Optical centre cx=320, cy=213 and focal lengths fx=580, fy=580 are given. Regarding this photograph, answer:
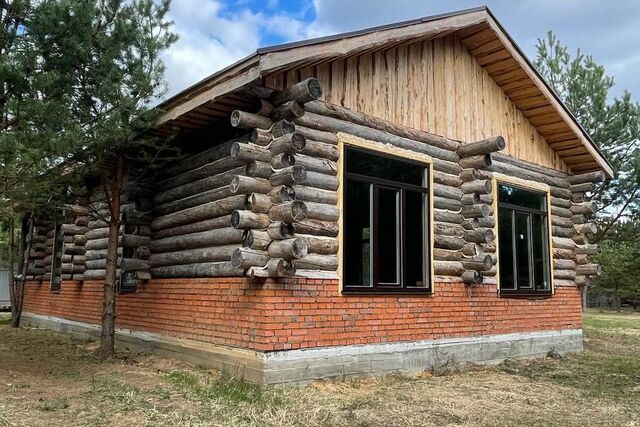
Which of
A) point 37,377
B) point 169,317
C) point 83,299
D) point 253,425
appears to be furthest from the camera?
point 83,299

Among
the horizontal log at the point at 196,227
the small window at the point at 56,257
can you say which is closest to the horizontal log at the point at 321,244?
the horizontal log at the point at 196,227

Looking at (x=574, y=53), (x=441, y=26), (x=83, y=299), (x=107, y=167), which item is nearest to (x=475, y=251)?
(x=441, y=26)

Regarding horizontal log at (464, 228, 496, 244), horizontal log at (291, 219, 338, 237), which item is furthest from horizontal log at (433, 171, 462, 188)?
horizontal log at (291, 219, 338, 237)

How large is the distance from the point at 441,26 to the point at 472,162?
2.33 metres

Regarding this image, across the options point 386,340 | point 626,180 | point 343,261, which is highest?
point 626,180

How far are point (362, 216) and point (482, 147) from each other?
282 cm

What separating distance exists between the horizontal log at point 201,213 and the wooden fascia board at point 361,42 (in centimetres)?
184

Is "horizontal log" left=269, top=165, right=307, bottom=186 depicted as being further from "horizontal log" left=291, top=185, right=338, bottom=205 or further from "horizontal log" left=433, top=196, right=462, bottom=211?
"horizontal log" left=433, top=196, right=462, bottom=211

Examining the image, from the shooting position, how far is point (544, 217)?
12.0 meters

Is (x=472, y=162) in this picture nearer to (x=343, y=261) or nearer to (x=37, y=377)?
(x=343, y=261)

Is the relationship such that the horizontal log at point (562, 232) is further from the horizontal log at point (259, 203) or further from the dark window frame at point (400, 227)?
the horizontal log at point (259, 203)

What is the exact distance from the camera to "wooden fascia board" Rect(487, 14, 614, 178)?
10.4 metres

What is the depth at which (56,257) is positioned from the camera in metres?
15.1

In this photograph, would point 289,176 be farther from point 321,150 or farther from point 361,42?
point 361,42
